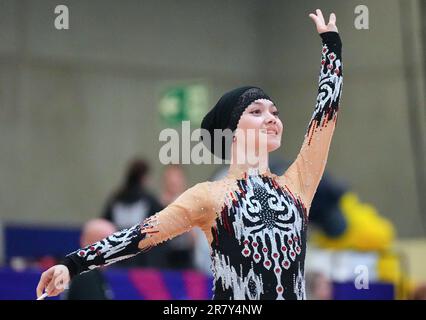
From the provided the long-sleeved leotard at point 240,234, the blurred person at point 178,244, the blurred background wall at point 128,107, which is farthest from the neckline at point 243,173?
the blurred background wall at point 128,107

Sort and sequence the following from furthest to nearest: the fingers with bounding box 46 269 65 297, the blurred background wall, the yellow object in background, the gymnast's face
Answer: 1. the blurred background wall
2. the yellow object in background
3. the gymnast's face
4. the fingers with bounding box 46 269 65 297

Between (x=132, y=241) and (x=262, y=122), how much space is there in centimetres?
55

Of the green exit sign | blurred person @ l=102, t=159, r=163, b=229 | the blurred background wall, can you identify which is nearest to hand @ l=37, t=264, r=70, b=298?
blurred person @ l=102, t=159, r=163, b=229

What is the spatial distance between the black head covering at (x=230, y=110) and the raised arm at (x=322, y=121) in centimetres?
20

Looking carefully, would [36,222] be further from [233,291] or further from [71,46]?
[233,291]

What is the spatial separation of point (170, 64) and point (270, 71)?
5.21 ft

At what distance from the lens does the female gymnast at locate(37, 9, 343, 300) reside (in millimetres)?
3064

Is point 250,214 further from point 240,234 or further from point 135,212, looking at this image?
point 135,212

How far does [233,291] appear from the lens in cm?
312

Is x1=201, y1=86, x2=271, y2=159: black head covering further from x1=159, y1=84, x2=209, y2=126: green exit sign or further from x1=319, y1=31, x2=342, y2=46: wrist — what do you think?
x1=159, y1=84, x2=209, y2=126: green exit sign

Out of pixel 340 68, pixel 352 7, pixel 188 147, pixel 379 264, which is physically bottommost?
pixel 379 264

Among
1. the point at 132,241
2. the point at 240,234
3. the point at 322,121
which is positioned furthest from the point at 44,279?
the point at 322,121

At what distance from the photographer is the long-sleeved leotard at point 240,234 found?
3.06 m
